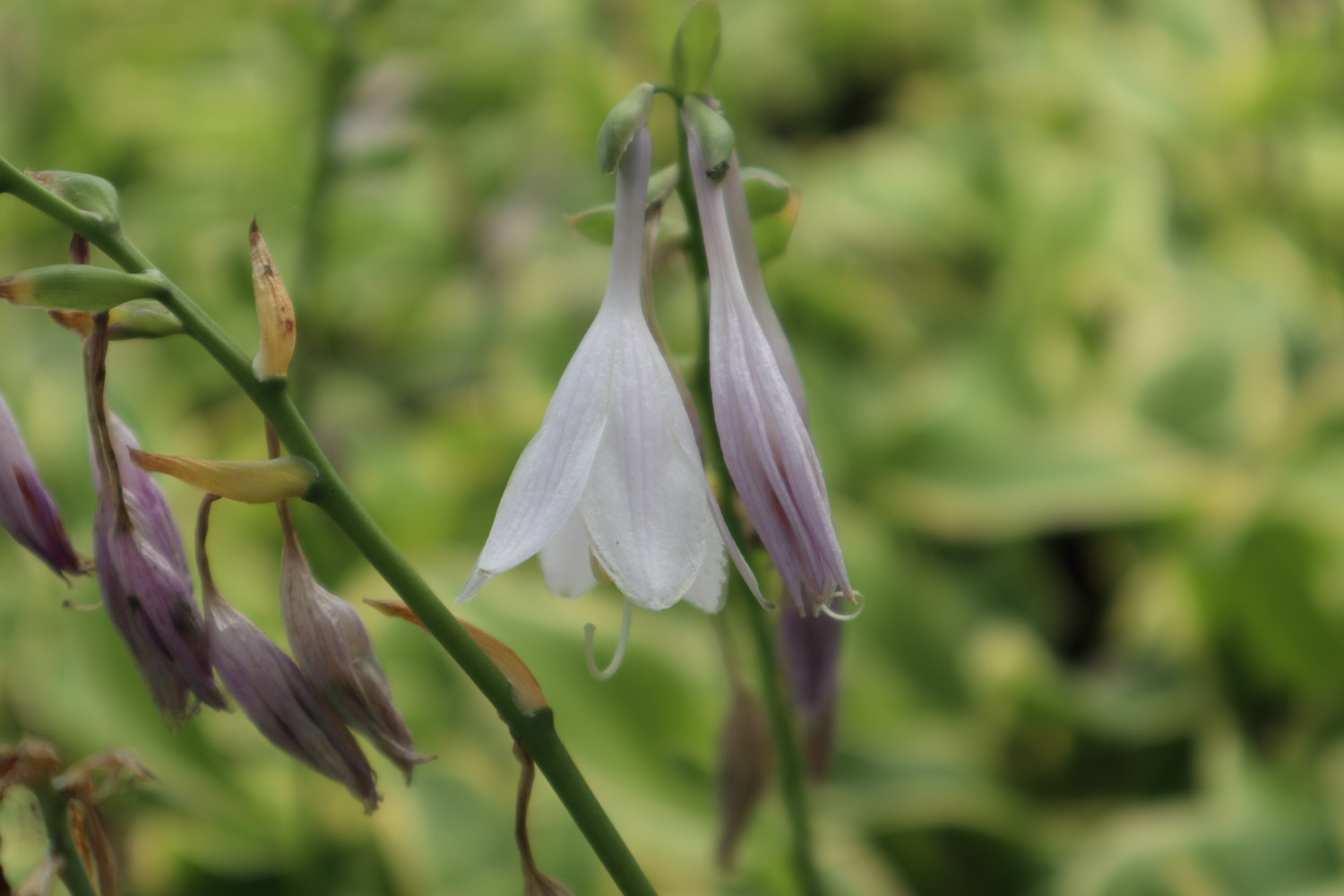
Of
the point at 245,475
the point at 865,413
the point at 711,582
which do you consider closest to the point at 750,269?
the point at 711,582

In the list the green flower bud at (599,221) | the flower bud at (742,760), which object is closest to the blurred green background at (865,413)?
the flower bud at (742,760)

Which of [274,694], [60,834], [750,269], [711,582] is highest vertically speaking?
[750,269]

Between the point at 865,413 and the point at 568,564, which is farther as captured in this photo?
the point at 865,413

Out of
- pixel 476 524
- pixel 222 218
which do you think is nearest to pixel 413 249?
pixel 222 218

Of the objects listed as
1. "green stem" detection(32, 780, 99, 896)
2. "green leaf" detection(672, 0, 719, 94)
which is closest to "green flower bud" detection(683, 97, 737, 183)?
"green leaf" detection(672, 0, 719, 94)

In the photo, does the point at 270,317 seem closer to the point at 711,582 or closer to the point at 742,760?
the point at 711,582

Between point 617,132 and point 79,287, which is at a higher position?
point 617,132

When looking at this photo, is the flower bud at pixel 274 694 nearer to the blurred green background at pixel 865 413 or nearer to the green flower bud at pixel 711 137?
the green flower bud at pixel 711 137
